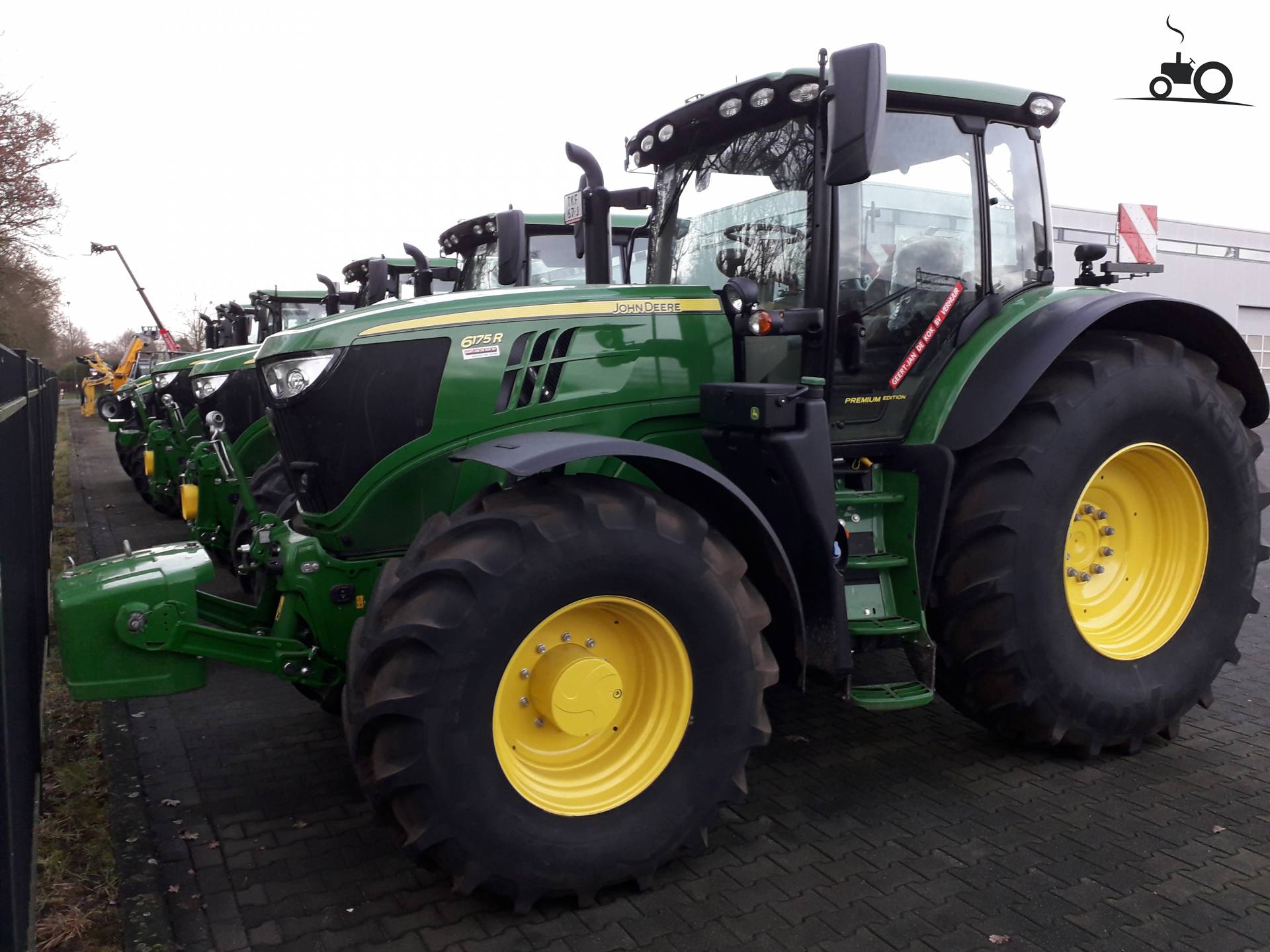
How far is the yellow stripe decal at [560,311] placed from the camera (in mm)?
3615

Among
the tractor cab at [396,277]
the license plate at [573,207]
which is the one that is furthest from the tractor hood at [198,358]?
the license plate at [573,207]

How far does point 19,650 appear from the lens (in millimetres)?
3422

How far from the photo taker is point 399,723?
9.61 ft

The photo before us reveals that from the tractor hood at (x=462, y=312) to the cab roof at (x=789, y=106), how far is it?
83 cm

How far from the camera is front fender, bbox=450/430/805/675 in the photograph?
3133 mm

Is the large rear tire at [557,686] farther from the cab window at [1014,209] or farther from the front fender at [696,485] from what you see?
the cab window at [1014,209]

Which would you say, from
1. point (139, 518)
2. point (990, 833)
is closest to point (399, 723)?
point (990, 833)

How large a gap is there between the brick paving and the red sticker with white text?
1.60m

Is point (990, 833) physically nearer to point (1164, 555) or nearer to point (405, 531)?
point (1164, 555)

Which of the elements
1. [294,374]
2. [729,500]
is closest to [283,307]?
[294,374]

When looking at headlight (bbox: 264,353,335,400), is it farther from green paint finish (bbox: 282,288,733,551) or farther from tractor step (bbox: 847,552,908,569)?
tractor step (bbox: 847,552,908,569)

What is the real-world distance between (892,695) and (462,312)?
6.95 ft

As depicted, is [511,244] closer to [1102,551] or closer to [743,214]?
[743,214]

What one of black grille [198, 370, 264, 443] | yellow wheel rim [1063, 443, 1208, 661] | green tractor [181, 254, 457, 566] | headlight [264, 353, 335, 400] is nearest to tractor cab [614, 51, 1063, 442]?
yellow wheel rim [1063, 443, 1208, 661]
